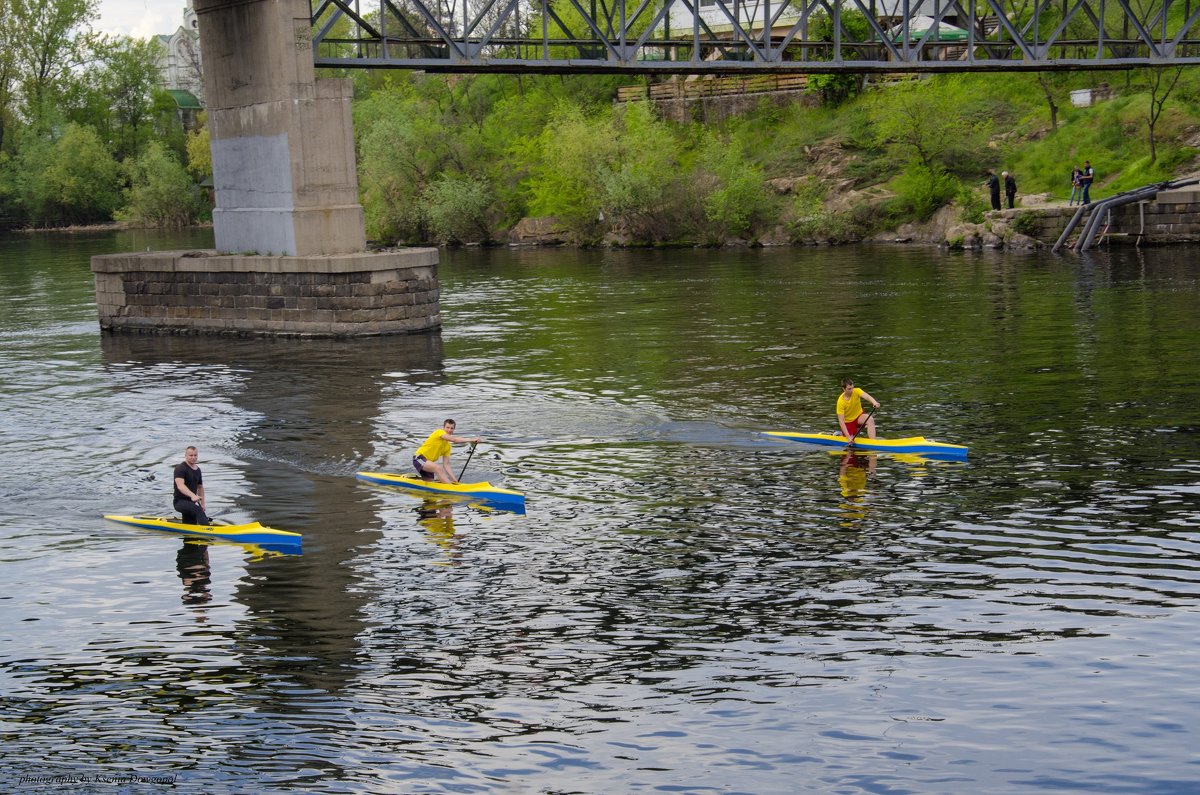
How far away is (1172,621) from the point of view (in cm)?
1403

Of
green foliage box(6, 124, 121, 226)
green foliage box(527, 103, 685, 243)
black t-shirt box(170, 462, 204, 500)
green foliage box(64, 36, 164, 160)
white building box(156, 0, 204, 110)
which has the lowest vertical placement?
black t-shirt box(170, 462, 204, 500)

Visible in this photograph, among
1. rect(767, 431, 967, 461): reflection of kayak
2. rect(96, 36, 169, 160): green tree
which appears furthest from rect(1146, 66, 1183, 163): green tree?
rect(96, 36, 169, 160): green tree

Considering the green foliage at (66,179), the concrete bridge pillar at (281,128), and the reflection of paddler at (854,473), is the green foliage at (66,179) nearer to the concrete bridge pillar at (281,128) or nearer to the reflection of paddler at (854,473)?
the concrete bridge pillar at (281,128)

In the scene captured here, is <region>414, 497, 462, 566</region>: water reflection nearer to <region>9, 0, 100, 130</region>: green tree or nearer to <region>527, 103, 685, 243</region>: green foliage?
<region>527, 103, 685, 243</region>: green foliage

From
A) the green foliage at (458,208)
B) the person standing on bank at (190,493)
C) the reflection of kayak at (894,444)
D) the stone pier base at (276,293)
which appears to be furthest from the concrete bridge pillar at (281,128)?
the green foliage at (458,208)

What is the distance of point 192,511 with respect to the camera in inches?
743

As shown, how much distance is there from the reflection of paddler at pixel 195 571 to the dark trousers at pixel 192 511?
309 millimetres

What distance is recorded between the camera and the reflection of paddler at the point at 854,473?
2002cm

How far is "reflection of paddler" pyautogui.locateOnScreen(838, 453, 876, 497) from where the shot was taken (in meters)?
20.0

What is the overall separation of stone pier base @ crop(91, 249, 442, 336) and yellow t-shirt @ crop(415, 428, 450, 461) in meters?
15.5

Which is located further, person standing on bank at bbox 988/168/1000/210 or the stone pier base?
person standing on bank at bbox 988/168/1000/210

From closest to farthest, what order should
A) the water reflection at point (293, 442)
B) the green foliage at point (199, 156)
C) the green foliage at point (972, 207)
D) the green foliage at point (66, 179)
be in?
the water reflection at point (293, 442) → the green foliage at point (972, 207) → the green foliage at point (66, 179) → the green foliage at point (199, 156)

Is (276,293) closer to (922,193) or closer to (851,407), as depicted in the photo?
(851,407)

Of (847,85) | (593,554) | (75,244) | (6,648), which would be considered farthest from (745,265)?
(75,244)
